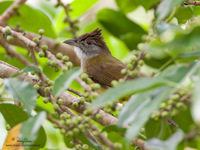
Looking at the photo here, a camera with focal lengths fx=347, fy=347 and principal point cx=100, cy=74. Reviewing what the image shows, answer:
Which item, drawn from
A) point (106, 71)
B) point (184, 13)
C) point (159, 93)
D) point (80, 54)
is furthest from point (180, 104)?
point (80, 54)

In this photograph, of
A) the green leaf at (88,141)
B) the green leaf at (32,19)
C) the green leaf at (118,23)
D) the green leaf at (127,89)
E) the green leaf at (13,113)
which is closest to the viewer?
the green leaf at (127,89)

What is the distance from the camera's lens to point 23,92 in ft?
5.44

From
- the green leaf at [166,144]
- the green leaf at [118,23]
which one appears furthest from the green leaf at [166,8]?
the green leaf at [118,23]

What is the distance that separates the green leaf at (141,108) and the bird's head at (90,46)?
11.9 ft

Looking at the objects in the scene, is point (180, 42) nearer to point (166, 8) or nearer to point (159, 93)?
point (159, 93)

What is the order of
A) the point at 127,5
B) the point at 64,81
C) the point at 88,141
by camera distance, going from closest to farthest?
the point at 64,81 → the point at 88,141 → the point at 127,5

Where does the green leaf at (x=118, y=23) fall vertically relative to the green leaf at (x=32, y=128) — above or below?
above

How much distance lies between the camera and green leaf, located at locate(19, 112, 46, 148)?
4.65ft

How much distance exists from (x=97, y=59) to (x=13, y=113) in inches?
115

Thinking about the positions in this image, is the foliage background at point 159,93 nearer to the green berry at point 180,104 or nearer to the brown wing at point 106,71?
the green berry at point 180,104

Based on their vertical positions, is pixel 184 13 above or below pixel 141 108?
above

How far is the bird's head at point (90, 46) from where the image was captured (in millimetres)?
5141

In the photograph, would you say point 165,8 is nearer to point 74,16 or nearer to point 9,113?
point 9,113

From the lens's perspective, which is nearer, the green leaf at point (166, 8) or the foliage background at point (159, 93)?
the foliage background at point (159, 93)
